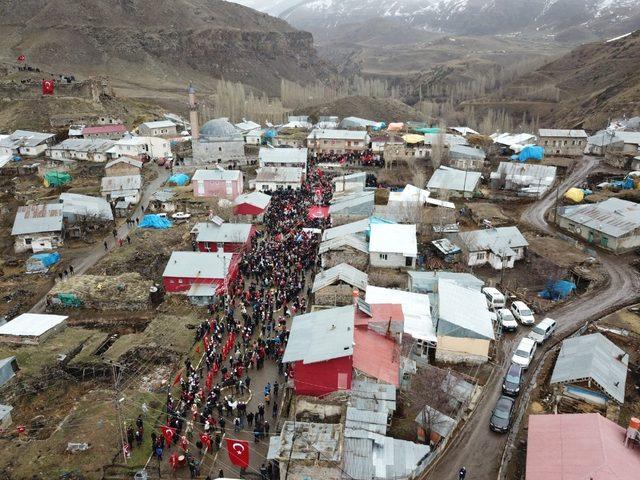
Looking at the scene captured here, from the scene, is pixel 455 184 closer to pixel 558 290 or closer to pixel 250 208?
pixel 558 290

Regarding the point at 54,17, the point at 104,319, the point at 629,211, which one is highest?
the point at 54,17

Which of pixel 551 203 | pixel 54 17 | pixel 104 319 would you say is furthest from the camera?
pixel 54 17

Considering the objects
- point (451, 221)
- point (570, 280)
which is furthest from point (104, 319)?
point (570, 280)

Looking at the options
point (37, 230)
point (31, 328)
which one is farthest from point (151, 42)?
point (31, 328)

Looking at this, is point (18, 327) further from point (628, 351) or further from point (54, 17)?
point (54, 17)

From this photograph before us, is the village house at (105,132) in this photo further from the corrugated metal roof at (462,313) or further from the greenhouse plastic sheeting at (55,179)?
the corrugated metal roof at (462,313)

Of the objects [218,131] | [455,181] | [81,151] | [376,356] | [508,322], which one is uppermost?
[218,131]

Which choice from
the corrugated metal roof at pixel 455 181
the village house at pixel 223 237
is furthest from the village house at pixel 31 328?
the corrugated metal roof at pixel 455 181
